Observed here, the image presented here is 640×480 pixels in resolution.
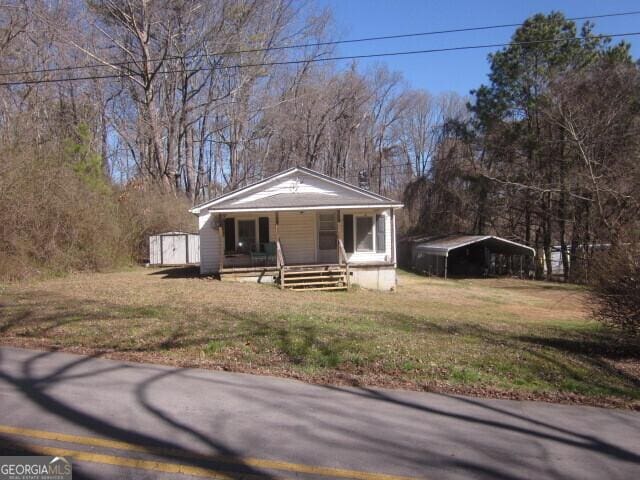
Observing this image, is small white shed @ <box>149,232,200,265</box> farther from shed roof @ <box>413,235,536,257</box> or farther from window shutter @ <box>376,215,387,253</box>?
shed roof @ <box>413,235,536,257</box>

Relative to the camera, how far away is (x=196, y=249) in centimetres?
2889

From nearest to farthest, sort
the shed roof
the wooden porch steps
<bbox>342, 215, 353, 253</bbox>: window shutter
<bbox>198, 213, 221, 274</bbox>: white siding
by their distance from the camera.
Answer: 1. the wooden porch steps
2. <bbox>198, 213, 221, 274</bbox>: white siding
3. <bbox>342, 215, 353, 253</bbox>: window shutter
4. the shed roof

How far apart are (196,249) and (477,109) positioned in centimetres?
1977

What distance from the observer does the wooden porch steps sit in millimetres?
18969

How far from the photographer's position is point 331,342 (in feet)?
26.2

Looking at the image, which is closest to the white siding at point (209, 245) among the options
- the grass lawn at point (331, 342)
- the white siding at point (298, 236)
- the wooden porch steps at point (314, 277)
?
the white siding at point (298, 236)

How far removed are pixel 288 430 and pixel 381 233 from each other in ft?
58.6

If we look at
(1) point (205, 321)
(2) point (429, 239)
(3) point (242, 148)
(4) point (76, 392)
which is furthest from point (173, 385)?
(3) point (242, 148)

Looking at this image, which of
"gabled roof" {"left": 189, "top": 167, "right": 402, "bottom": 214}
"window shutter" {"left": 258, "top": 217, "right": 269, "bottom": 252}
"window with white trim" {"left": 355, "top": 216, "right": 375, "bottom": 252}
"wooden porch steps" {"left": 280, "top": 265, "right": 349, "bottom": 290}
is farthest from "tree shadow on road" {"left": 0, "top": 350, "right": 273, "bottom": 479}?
"window with white trim" {"left": 355, "top": 216, "right": 375, "bottom": 252}

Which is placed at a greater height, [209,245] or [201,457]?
[209,245]

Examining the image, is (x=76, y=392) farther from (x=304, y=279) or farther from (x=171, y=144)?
(x=171, y=144)

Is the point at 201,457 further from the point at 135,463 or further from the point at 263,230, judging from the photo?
the point at 263,230

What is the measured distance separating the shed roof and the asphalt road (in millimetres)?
21999
